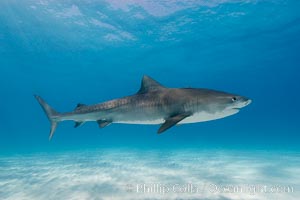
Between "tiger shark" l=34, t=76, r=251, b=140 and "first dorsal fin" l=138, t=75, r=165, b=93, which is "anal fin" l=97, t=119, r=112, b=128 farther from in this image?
"first dorsal fin" l=138, t=75, r=165, b=93

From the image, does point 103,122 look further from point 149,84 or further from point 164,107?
point 164,107

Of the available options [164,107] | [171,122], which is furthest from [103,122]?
[171,122]

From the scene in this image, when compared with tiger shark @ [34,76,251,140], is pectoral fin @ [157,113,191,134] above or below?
below

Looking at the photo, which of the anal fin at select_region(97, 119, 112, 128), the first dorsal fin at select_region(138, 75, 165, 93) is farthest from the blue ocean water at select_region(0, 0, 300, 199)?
the anal fin at select_region(97, 119, 112, 128)

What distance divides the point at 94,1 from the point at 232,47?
24.1 meters

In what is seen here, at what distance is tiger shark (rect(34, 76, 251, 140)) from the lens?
17.9ft

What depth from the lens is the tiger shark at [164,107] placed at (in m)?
5.45

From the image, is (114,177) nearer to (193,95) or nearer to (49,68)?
(193,95)

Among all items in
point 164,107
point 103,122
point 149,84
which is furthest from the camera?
point 103,122

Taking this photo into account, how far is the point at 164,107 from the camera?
20.9 ft

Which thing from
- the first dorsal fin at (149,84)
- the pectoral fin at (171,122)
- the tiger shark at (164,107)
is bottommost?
the pectoral fin at (171,122)

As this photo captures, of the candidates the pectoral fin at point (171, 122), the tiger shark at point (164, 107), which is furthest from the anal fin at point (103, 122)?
the pectoral fin at point (171, 122)

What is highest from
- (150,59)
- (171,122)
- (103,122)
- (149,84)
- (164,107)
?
(150,59)

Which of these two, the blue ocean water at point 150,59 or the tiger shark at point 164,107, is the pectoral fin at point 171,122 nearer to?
the tiger shark at point 164,107
